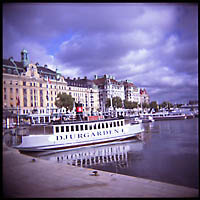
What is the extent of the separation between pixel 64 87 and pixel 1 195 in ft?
230

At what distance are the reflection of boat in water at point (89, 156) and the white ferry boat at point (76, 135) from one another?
0.98 meters

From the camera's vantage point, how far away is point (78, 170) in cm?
1107

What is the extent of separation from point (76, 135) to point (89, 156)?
16.9 feet

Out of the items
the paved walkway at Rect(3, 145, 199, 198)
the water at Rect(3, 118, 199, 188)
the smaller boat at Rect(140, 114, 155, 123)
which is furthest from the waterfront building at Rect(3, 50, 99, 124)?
the paved walkway at Rect(3, 145, 199, 198)

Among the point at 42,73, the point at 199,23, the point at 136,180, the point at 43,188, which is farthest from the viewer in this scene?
the point at 42,73

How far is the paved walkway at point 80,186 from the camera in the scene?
7.46 m

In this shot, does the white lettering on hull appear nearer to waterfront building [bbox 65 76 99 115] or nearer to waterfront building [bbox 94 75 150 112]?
waterfront building [bbox 65 76 99 115]

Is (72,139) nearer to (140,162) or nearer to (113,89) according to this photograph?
(140,162)

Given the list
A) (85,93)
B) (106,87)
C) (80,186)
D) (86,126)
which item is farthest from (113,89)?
(80,186)

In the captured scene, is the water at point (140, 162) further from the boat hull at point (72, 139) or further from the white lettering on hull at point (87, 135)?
the white lettering on hull at point (87, 135)

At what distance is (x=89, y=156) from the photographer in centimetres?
2383

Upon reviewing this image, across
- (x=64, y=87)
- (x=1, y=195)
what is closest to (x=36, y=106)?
(x=64, y=87)

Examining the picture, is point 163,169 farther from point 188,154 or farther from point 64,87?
point 64,87

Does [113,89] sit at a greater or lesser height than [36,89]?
greater
